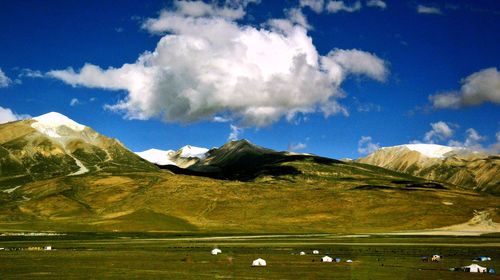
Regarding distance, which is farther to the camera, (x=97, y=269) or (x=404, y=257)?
(x=404, y=257)

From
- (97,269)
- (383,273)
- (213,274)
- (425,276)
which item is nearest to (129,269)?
(97,269)

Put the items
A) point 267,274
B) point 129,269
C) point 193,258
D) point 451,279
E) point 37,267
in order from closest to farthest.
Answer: point 451,279, point 267,274, point 129,269, point 37,267, point 193,258

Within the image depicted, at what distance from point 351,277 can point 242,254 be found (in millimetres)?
37671

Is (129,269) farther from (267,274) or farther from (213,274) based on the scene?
(267,274)

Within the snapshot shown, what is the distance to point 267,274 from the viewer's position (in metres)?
64.7

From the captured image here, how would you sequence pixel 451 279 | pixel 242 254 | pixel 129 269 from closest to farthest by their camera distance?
pixel 451 279, pixel 129 269, pixel 242 254

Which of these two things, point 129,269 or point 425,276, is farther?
point 129,269

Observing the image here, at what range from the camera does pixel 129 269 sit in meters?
71.1

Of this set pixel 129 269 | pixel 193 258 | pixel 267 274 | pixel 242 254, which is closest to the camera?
pixel 267 274

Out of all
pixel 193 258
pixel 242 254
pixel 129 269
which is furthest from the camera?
pixel 242 254

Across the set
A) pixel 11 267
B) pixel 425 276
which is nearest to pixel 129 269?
pixel 11 267

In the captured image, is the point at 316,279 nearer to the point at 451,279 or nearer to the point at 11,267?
the point at 451,279

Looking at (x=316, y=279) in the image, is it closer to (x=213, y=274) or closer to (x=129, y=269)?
(x=213, y=274)

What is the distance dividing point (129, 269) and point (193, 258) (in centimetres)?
1977
